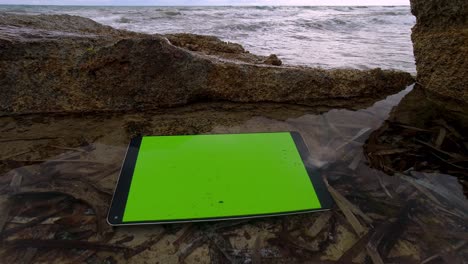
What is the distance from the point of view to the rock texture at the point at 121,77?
207 centimetres

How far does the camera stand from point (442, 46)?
100 inches

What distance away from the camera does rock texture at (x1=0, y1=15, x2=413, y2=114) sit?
6.80ft

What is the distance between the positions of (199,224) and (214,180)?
271mm

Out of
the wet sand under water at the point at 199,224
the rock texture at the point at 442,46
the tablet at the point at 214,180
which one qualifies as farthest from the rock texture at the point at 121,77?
the rock texture at the point at 442,46

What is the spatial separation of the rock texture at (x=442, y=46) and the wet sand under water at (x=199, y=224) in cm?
121

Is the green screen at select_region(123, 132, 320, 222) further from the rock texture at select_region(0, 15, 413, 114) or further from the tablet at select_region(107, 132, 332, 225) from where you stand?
the rock texture at select_region(0, 15, 413, 114)

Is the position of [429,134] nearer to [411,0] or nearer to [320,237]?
[320,237]

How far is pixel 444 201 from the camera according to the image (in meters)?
1.43

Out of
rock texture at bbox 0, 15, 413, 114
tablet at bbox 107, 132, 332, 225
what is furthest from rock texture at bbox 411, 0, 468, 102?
tablet at bbox 107, 132, 332, 225

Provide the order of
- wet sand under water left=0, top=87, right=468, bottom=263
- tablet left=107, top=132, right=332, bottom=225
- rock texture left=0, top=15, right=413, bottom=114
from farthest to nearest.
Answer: rock texture left=0, top=15, right=413, bottom=114
tablet left=107, top=132, right=332, bottom=225
wet sand under water left=0, top=87, right=468, bottom=263

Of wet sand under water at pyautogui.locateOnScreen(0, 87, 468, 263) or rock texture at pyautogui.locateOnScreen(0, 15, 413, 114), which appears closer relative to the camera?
wet sand under water at pyautogui.locateOnScreen(0, 87, 468, 263)

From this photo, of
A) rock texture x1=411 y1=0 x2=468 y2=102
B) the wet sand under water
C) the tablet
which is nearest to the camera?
the wet sand under water

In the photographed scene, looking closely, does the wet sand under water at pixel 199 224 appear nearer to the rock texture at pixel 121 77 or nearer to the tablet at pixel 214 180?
the tablet at pixel 214 180

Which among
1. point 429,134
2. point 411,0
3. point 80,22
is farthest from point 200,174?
point 80,22
